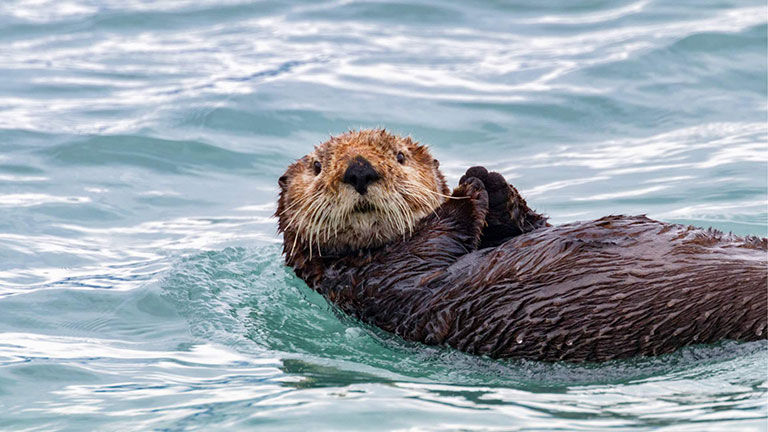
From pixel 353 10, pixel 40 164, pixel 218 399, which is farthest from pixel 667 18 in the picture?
pixel 218 399

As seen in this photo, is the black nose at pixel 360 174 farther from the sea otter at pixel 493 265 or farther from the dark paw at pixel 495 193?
the dark paw at pixel 495 193

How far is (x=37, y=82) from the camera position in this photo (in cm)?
1119

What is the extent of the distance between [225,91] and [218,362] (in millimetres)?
6079

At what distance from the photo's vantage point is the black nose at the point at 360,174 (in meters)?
4.93

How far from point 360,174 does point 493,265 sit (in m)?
0.81

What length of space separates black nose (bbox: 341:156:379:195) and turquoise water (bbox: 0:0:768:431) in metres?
0.78

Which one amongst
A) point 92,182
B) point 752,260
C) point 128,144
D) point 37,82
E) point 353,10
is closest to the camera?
point 752,260

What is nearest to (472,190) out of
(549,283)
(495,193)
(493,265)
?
(495,193)

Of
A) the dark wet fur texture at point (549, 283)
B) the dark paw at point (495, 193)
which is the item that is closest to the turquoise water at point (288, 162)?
the dark wet fur texture at point (549, 283)

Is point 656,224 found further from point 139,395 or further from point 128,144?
point 128,144

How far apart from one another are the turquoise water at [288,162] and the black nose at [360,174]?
777mm

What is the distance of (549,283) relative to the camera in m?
4.55

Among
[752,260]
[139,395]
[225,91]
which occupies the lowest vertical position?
[139,395]

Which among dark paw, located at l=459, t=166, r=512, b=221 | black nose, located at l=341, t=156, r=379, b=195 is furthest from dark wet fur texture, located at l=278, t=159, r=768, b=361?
black nose, located at l=341, t=156, r=379, b=195
